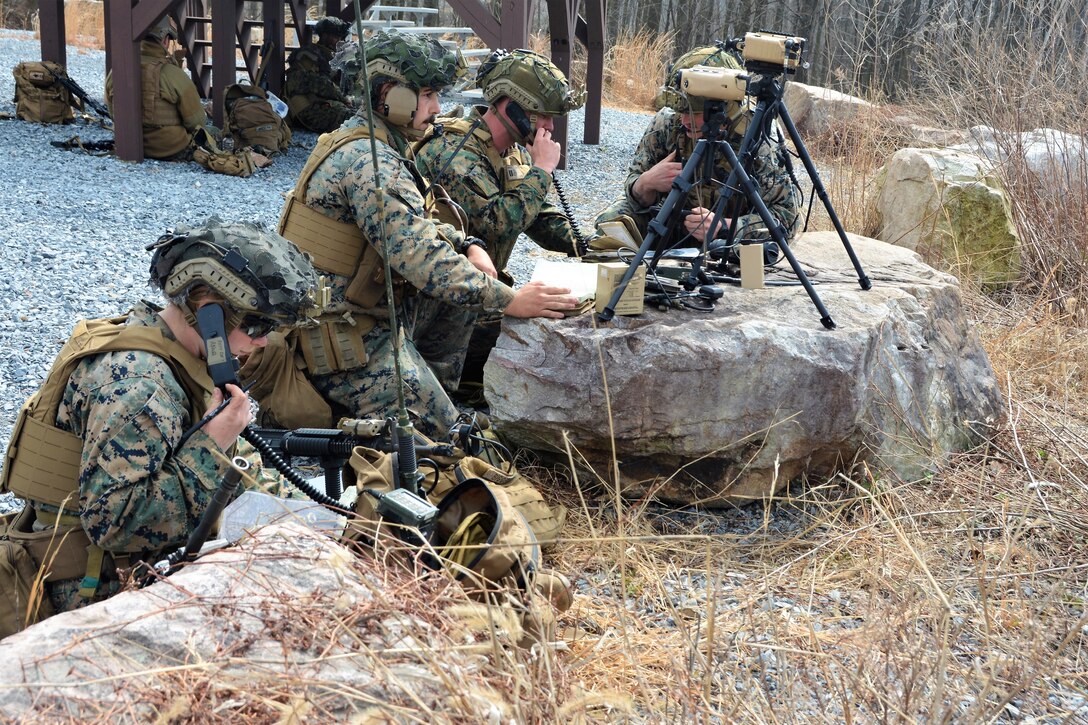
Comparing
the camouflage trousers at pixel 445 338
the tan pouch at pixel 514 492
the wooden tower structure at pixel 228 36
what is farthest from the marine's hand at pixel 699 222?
the wooden tower structure at pixel 228 36

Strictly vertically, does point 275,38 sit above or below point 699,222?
above

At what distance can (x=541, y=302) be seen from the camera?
13.5 ft

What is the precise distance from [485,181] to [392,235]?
2.77 ft

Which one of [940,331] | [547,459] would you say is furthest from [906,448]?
[547,459]

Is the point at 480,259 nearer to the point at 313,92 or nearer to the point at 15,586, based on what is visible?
the point at 15,586

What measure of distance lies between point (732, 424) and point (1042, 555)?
3.87 ft

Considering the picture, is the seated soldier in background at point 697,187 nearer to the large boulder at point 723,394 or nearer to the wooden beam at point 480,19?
the large boulder at point 723,394

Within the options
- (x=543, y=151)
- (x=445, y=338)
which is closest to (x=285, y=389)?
(x=445, y=338)

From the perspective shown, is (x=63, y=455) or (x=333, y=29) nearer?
(x=63, y=455)

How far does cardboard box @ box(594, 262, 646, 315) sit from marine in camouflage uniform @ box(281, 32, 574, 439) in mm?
145

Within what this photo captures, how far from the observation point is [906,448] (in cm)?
425

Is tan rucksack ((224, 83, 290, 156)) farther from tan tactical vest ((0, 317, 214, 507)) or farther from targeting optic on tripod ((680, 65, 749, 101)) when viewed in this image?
tan tactical vest ((0, 317, 214, 507))

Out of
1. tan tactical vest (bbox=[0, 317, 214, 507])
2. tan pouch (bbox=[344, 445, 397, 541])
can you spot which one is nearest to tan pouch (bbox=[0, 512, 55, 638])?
tan tactical vest (bbox=[0, 317, 214, 507])

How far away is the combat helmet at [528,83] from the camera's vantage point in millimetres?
4570
